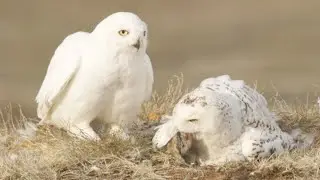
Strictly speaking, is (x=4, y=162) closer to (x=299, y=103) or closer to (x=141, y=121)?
(x=141, y=121)

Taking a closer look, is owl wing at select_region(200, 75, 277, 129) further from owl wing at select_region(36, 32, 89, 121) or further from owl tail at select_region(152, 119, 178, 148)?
owl wing at select_region(36, 32, 89, 121)

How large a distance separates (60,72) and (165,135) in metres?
0.91

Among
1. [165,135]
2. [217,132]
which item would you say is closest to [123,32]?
[165,135]

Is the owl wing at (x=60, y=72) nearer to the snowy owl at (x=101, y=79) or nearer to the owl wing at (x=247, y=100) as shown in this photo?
the snowy owl at (x=101, y=79)

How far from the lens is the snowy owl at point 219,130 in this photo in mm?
5848

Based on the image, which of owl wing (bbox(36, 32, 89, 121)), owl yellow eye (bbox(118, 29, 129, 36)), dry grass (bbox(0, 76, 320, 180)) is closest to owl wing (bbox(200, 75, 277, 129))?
dry grass (bbox(0, 76, 320, 180))

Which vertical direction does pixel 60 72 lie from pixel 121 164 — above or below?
above

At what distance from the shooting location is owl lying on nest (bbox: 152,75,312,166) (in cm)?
585

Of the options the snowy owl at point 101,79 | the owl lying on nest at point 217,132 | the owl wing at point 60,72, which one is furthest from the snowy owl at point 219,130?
the owl wing at point 60,72

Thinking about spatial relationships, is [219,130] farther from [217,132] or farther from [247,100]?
[247,100]

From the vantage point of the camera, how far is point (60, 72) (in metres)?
6.43

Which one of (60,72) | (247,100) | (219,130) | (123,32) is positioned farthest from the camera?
(60,72)

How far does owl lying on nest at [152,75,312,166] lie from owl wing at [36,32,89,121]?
757 millimetres

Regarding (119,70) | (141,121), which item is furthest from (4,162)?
(141,121)
